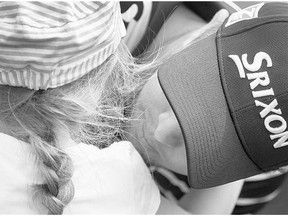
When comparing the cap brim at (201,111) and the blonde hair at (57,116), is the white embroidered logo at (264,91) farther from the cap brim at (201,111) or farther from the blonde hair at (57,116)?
the blonde hair at (57,116)

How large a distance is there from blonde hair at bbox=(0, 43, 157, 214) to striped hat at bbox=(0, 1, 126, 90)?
44 millimetres

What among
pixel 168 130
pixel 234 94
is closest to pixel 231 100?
pixel 234 94

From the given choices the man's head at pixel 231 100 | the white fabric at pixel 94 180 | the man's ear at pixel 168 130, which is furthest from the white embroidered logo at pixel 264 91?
the white fabric at pixel 94 180

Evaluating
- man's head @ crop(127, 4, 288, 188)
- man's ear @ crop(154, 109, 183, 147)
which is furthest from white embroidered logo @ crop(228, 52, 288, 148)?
man's ear @ crop(154, 109, 183, 147)

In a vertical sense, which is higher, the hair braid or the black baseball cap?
the black baseball cap

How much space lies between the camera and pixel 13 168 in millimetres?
833

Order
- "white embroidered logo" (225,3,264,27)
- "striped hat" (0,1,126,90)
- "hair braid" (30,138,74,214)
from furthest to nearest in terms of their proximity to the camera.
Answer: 1. "white embroidered logo" (225,3,264,27)
2. "hair braid" (30,138,74,214)
3. "striped hat" (0,1,126,90)

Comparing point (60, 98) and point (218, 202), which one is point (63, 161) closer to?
point (60, 98)

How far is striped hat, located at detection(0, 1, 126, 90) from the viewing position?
0.70 m

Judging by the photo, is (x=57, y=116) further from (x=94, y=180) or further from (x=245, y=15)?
(x=245, y=15)

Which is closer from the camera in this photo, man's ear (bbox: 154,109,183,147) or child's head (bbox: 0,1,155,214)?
child's head (bbox: 0,1,155,214)

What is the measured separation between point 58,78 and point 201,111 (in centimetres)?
28

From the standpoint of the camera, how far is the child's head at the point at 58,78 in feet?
2.31

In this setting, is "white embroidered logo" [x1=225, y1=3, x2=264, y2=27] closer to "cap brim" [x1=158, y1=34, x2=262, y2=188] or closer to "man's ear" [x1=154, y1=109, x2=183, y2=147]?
"cap brim" [x1=158, y1=34, x2=262, y2=188]
